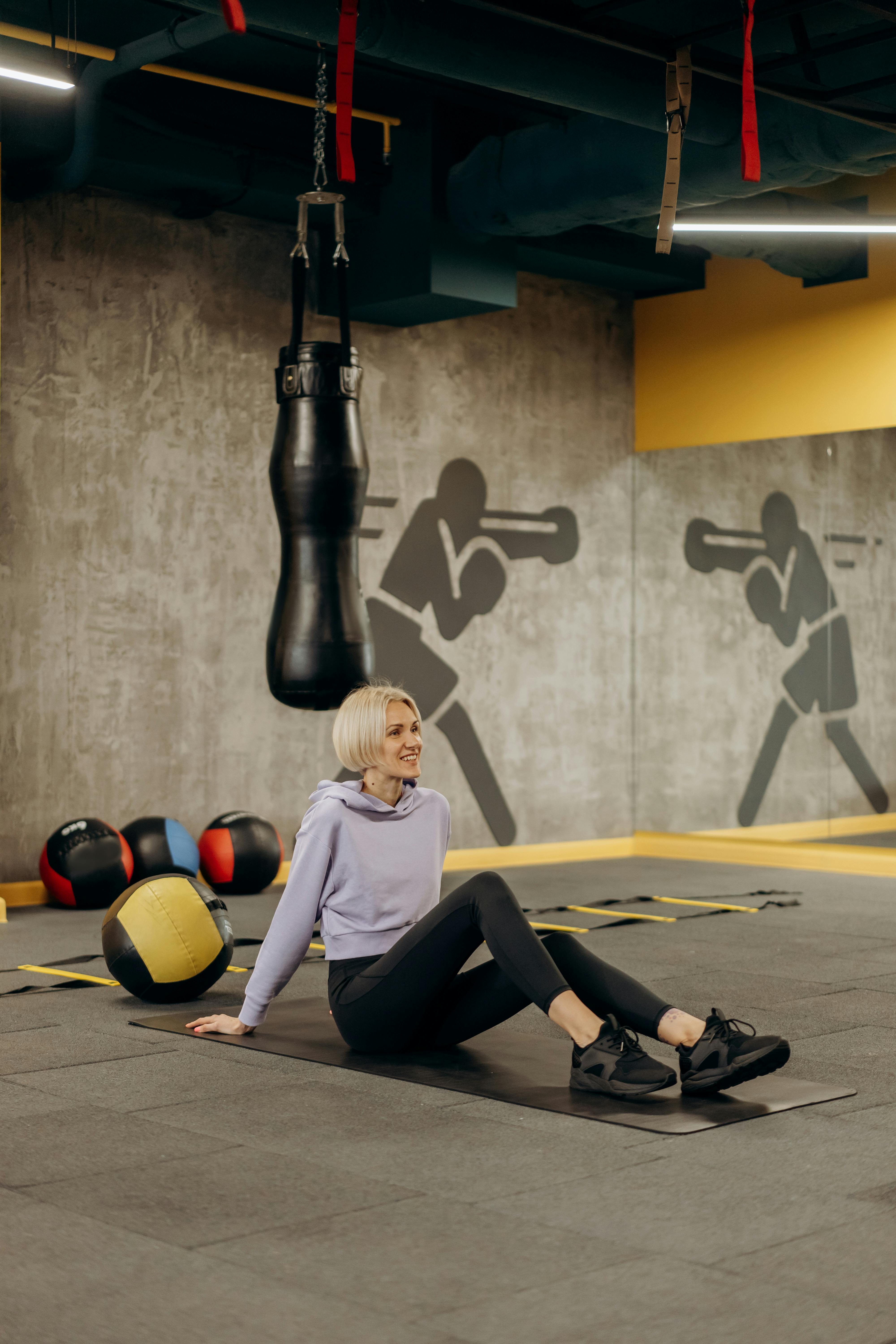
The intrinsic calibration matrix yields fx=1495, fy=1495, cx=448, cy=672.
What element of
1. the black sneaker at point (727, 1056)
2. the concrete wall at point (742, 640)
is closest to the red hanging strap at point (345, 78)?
the black sneaker at point (727, 1056)

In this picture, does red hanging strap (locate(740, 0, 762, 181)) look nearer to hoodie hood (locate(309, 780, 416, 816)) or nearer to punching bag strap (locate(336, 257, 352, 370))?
punching bag strap (locate(336, 257, 352, 370))

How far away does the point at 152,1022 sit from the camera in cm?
423

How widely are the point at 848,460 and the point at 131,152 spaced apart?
13.7 ft

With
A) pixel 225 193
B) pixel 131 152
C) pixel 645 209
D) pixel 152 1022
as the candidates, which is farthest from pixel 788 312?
pixel 152 1022

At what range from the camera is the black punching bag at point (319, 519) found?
18.3 feet

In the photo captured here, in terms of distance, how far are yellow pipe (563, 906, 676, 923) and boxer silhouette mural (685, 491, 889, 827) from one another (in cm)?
238

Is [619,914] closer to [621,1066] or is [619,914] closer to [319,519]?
[319,519]

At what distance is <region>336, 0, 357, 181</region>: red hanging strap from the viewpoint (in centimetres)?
395

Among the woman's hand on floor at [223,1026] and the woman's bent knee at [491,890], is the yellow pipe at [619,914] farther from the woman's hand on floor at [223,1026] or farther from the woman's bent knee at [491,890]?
the woman's bent knee at [491,890]

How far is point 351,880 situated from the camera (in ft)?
11.9

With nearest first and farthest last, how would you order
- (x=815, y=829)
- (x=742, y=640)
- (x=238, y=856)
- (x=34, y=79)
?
(x=34, y=79)
(x=238, y=856)
(x=815, y=829)
(x=742, y=640)

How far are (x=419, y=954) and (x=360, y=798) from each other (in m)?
0.42

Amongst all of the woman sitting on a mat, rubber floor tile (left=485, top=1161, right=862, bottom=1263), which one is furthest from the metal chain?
rubber floor tile (left=485, top=1161, right=862, bottom=1263)

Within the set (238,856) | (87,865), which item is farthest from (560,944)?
(238,856)
